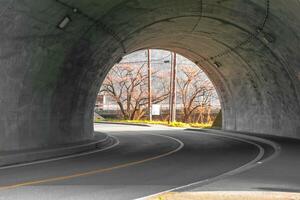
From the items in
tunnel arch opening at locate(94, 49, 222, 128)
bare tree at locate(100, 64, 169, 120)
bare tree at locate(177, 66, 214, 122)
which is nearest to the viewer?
bare tree at locate(177, 66, 214, 122)

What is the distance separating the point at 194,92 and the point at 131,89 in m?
7.57

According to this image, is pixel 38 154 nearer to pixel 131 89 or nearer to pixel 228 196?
pixel 228 196

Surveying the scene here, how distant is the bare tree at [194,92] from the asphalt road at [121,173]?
1577 inches

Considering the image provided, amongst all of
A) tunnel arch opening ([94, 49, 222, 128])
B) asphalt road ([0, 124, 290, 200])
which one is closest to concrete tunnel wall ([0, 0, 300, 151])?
asphalt road ([0, 124, 290, 200])

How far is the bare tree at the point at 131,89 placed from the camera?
189ft

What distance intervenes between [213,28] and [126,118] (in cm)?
3874

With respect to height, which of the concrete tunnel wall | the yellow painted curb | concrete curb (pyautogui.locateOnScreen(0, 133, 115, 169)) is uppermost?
the concrete tunnel wall

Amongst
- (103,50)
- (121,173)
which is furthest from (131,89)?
(121,173)

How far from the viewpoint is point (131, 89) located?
2269 inches

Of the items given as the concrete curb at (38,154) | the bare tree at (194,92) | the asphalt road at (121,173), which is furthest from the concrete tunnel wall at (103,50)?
the bare tree at (194,92)

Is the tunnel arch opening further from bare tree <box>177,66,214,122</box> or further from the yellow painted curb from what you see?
the yellow painted curb

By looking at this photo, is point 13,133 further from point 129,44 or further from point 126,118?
point 126,118

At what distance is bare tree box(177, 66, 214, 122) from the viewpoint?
5644 cm

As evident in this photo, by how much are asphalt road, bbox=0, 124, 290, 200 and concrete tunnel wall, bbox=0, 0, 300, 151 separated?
2246 mm
